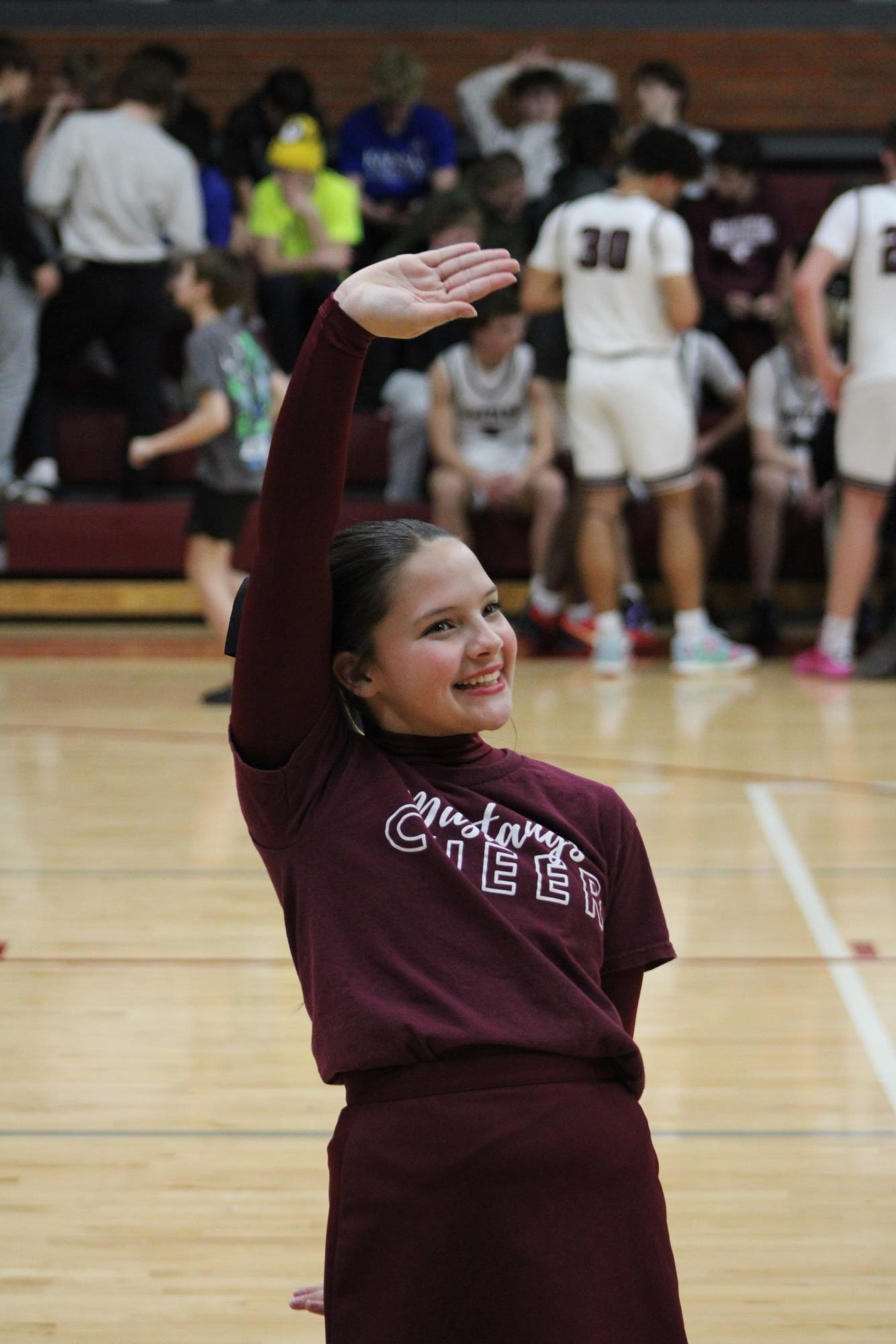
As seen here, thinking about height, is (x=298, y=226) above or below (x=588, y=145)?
below

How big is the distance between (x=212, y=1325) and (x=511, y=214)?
22.0 ft

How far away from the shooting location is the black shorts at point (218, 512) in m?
6.00

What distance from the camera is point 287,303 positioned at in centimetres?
830

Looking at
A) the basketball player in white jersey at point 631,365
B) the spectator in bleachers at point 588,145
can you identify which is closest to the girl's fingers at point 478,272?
the basketball player in white jersey at point 631,365

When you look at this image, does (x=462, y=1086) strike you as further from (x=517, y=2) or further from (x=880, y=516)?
(x=517, y=2)

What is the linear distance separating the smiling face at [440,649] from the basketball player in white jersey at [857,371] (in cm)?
515

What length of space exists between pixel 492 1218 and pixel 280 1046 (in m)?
1.59

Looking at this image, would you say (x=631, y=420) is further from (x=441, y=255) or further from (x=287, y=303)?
(x=441, y=255)

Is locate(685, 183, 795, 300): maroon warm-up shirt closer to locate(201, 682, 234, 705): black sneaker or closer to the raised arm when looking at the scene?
locate(201, 682, 234, 705): black sneaker

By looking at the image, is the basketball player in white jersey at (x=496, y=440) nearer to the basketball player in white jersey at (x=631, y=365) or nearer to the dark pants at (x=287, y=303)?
the basketball player in white jersey at (x=631, y=365)

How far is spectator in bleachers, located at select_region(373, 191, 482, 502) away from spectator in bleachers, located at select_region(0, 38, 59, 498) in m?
1.59

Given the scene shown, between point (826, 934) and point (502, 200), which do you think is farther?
point (502, 200)

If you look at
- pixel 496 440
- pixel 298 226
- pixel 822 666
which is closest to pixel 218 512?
pixel 496 440

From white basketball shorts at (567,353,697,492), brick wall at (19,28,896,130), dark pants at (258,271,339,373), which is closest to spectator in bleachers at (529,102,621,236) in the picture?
white basketball shorts at (567,353,697,492)
